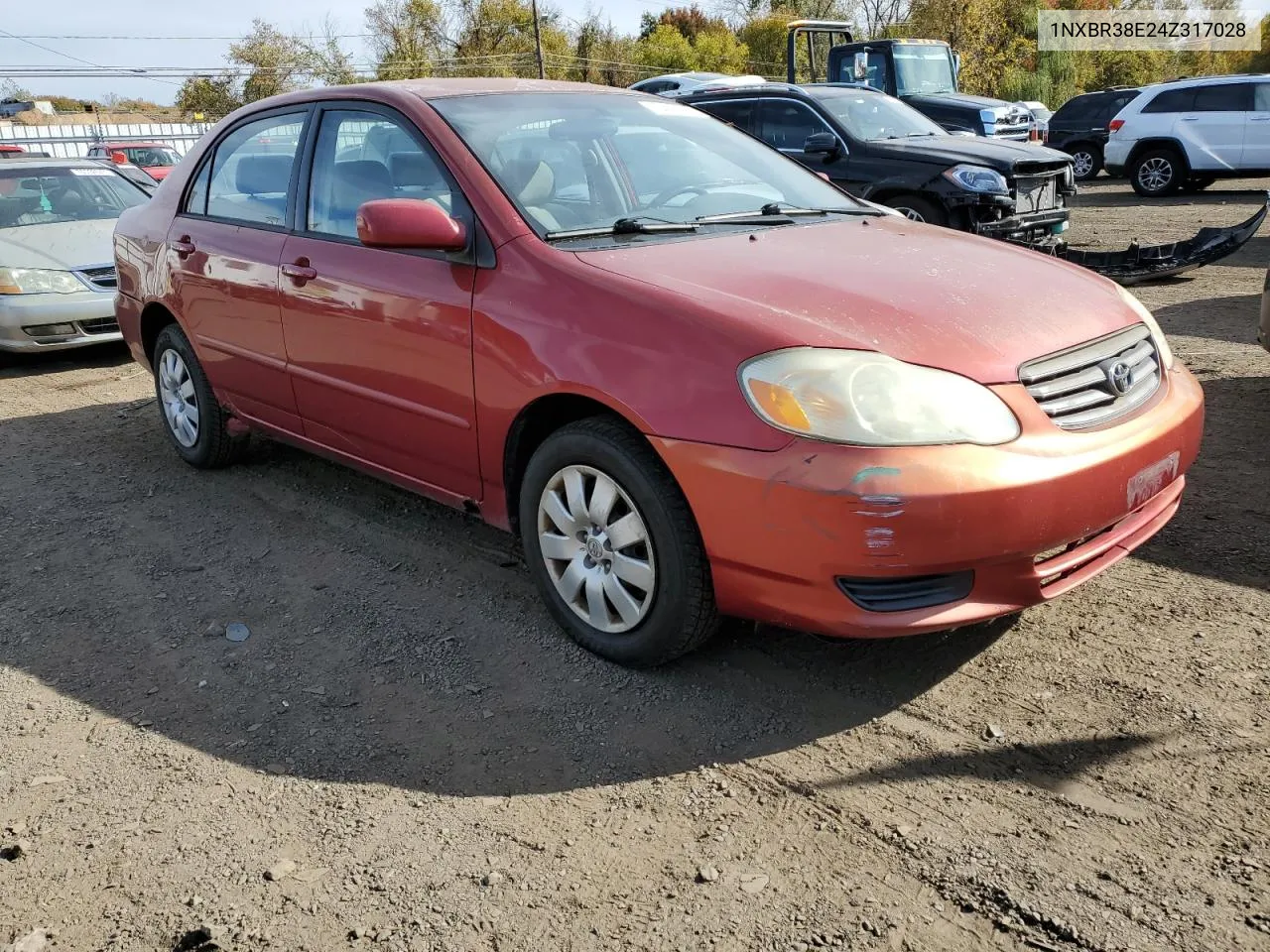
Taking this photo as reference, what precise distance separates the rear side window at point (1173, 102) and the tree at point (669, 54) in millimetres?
41448

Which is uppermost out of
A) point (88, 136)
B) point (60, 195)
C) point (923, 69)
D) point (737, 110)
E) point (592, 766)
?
point (88, 136)

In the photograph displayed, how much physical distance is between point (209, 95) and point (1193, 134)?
51.4m

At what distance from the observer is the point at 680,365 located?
113 inches

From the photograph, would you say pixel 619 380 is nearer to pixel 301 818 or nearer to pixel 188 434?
pixel 301 818

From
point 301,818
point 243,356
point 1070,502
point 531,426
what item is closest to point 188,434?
point 243,356

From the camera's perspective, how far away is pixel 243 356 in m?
4.65

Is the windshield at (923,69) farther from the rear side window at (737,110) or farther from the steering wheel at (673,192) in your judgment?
the steering wheel at (673,192)

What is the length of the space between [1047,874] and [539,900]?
3.55 ft

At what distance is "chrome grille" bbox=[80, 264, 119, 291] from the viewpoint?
8.14 metres

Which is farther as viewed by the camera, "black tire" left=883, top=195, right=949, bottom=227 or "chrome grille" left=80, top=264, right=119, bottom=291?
"black tire" left=883, top=195, right=949, bottom=227

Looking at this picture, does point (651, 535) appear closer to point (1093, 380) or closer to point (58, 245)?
point (1093, 380)

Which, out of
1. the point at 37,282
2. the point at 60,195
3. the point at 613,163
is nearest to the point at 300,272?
the point at 613,163

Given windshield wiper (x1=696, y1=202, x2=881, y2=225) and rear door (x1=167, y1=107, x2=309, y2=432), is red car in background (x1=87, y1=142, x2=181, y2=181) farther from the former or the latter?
windshield wiper (x1=696, y1=202, x2=881, y2=225)

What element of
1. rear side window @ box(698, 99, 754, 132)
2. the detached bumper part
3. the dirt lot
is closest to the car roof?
rear side window @ box(698, 99, 754, 132)
